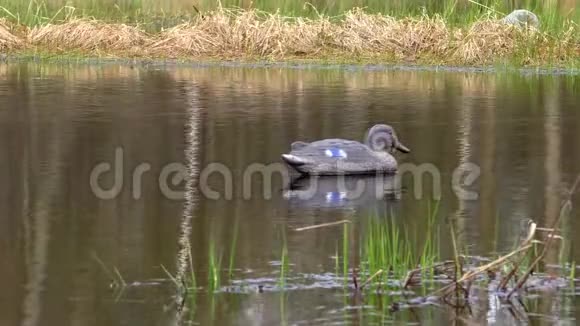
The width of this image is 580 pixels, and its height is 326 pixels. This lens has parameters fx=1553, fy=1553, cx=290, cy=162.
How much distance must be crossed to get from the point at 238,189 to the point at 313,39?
38.0 feet

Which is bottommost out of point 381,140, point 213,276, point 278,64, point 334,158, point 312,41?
point 213,276

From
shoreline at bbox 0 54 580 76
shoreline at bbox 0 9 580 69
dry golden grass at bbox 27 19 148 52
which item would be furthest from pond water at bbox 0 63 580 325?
dry golden grass at bbox 27 19 148 52

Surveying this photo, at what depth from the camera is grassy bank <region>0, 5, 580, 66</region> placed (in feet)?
75.8

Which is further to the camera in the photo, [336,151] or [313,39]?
[313,39]

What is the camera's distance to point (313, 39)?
938 inches

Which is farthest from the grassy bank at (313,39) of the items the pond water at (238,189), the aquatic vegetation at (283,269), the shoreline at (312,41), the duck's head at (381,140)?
A: the aquatic vegetation at (283,269)

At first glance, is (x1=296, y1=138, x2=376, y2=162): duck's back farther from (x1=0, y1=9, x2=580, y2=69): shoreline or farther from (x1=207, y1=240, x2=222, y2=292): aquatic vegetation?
(x1=0, y1=9, x2=580, y2=69): shoreline

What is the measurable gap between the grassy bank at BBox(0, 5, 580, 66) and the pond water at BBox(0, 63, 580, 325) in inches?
40.3

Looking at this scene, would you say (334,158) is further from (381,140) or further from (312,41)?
(312,41)

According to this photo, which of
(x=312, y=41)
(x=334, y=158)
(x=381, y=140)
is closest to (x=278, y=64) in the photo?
(x=312, y=41)

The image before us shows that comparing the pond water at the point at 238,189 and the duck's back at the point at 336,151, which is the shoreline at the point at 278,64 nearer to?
the pond water at the point at 238,189

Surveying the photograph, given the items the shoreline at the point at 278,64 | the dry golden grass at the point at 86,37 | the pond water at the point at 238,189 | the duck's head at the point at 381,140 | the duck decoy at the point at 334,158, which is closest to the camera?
the pond water at the point at 238,189

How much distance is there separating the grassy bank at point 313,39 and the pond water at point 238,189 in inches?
40.3

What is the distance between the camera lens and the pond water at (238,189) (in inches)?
338
